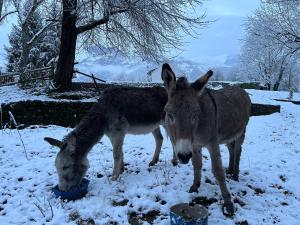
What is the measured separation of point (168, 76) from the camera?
4.76m

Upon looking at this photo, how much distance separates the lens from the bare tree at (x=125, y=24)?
1600 centimetres

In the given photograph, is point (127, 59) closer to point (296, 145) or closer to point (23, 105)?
point (23, 105)

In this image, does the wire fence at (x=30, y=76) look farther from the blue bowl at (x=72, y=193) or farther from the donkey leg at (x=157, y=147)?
the blue bowl at (x=72, y=193)

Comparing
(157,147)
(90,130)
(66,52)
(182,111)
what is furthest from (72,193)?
(66,52)

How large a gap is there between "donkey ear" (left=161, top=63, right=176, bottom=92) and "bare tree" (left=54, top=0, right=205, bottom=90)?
11.5m

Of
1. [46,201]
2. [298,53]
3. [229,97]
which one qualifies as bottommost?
[46,201]

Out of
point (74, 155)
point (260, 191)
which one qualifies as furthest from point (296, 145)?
point (74, 155)

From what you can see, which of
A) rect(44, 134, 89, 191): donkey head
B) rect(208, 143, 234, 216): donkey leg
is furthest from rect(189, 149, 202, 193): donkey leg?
rect(44, 134, 89, 191): donkey head

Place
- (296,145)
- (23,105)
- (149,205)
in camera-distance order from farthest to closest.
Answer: (23,105), (296,145), (149,205)

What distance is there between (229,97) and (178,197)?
191cm

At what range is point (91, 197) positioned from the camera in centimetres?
610

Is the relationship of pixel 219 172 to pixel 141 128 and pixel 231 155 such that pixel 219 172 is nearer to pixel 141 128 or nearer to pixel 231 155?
pixel 231 155

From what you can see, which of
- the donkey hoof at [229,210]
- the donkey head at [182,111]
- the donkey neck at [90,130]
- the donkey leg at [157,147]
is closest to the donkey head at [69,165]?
the donkey neck at [90,130]

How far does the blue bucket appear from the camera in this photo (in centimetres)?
446
